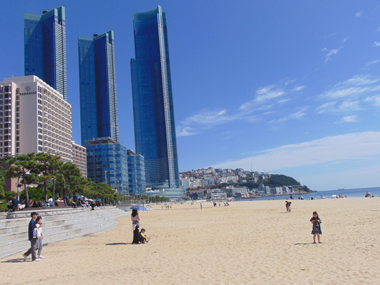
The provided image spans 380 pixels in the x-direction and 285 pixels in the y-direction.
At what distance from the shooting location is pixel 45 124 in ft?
278

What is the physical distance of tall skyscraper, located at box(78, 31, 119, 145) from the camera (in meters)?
173

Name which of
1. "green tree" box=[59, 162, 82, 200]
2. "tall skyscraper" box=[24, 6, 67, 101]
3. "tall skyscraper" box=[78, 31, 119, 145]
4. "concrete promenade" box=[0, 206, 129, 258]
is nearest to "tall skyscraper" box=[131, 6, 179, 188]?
"tall skyscraper" box=[78, 31, 119, 145]

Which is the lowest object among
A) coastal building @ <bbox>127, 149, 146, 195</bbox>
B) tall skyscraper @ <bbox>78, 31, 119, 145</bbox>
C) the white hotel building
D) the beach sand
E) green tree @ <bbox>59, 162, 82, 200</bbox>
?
the beach sand

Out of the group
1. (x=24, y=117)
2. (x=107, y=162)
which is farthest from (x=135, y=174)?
(x=24, y=117)

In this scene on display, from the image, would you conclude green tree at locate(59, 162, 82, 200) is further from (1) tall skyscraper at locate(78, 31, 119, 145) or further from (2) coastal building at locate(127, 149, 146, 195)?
(1) tall skyscraper at locate(78, 31, 119, 145)

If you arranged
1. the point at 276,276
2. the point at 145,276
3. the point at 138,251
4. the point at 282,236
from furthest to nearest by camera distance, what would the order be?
the point at 282,236
the point at 138,251
the point at 145,276
the point at 276,276

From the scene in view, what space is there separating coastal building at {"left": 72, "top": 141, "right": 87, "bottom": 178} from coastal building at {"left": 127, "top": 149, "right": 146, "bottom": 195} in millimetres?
21878

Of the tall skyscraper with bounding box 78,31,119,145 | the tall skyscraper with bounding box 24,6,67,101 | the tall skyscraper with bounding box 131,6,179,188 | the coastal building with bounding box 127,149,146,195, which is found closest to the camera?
the coastal building with bounding box 127,149,146,195

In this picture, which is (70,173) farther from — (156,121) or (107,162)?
(156,121)

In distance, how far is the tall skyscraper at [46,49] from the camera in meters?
Answer: 148

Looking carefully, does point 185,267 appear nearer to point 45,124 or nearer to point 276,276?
point 276,276

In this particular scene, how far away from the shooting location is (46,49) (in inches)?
5871

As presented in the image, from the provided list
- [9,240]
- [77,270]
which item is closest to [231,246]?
[77,270]

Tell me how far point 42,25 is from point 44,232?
529ft
